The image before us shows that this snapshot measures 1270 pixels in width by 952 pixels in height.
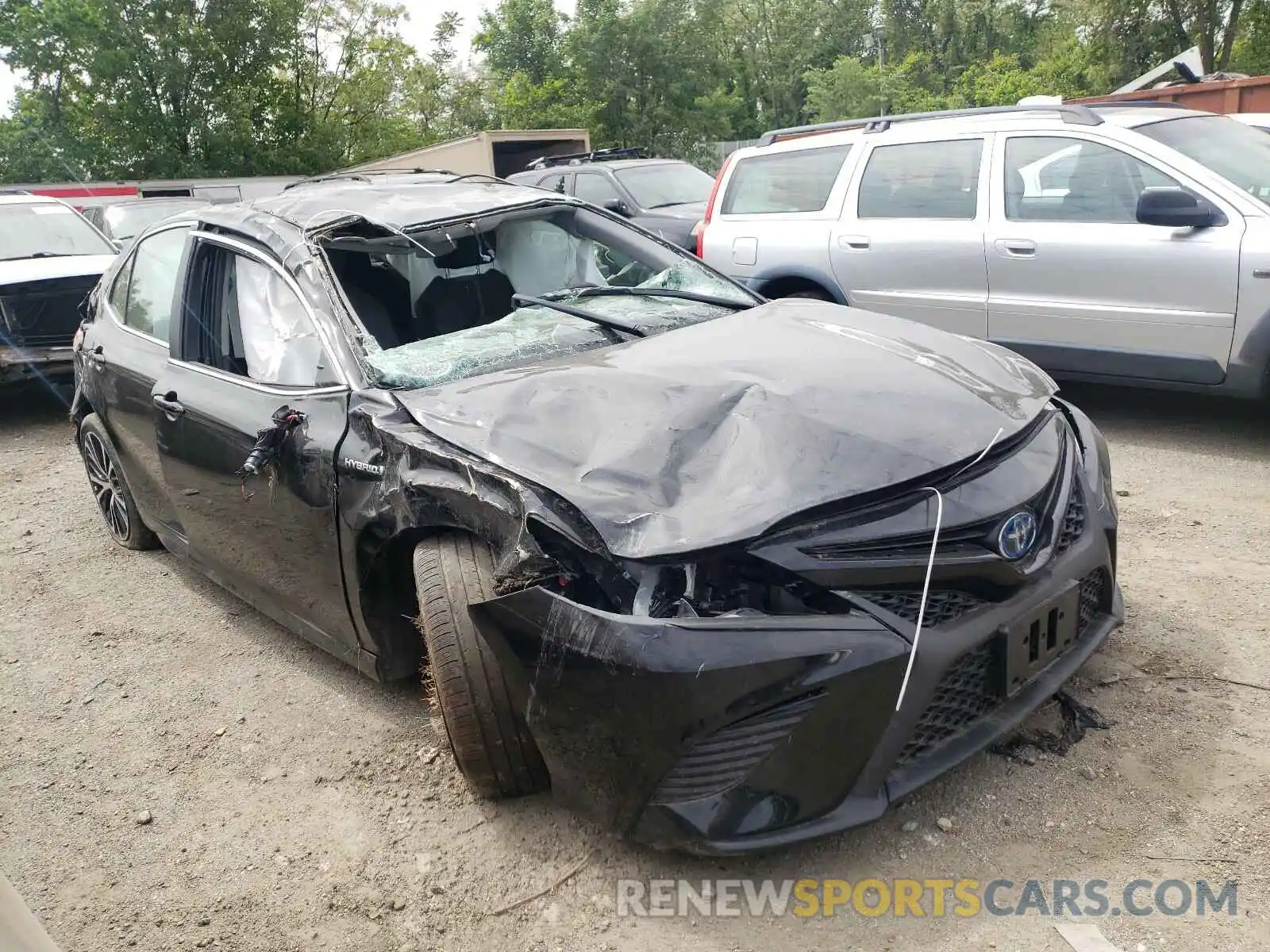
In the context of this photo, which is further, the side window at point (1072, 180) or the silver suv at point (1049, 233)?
the side window at point (1072, 180)

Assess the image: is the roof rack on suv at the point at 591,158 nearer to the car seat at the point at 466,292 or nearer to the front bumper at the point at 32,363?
the front bumper at the point at 32,363

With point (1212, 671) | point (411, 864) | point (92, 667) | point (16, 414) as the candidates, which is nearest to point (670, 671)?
point (411, 864)

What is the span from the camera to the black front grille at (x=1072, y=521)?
8.55 ft

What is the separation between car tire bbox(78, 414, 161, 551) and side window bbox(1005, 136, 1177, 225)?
479 centimetres

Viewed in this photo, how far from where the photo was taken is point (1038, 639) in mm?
2443

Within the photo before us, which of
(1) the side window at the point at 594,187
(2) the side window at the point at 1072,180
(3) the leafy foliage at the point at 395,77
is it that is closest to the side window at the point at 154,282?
(2) the side window at the point at 1072,180

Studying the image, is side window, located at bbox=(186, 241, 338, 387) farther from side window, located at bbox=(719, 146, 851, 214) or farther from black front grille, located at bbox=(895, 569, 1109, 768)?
side window, located at bbox=(719, 146, 851, 214)

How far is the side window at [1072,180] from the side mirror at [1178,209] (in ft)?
0.62

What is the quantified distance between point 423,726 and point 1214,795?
219 centimetres

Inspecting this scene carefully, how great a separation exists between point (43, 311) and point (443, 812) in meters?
6.65

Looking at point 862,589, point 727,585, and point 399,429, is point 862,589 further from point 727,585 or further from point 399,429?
point 399,429

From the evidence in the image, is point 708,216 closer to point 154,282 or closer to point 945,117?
point 945,117

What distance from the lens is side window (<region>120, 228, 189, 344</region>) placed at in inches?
160

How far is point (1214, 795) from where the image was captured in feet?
8.16
